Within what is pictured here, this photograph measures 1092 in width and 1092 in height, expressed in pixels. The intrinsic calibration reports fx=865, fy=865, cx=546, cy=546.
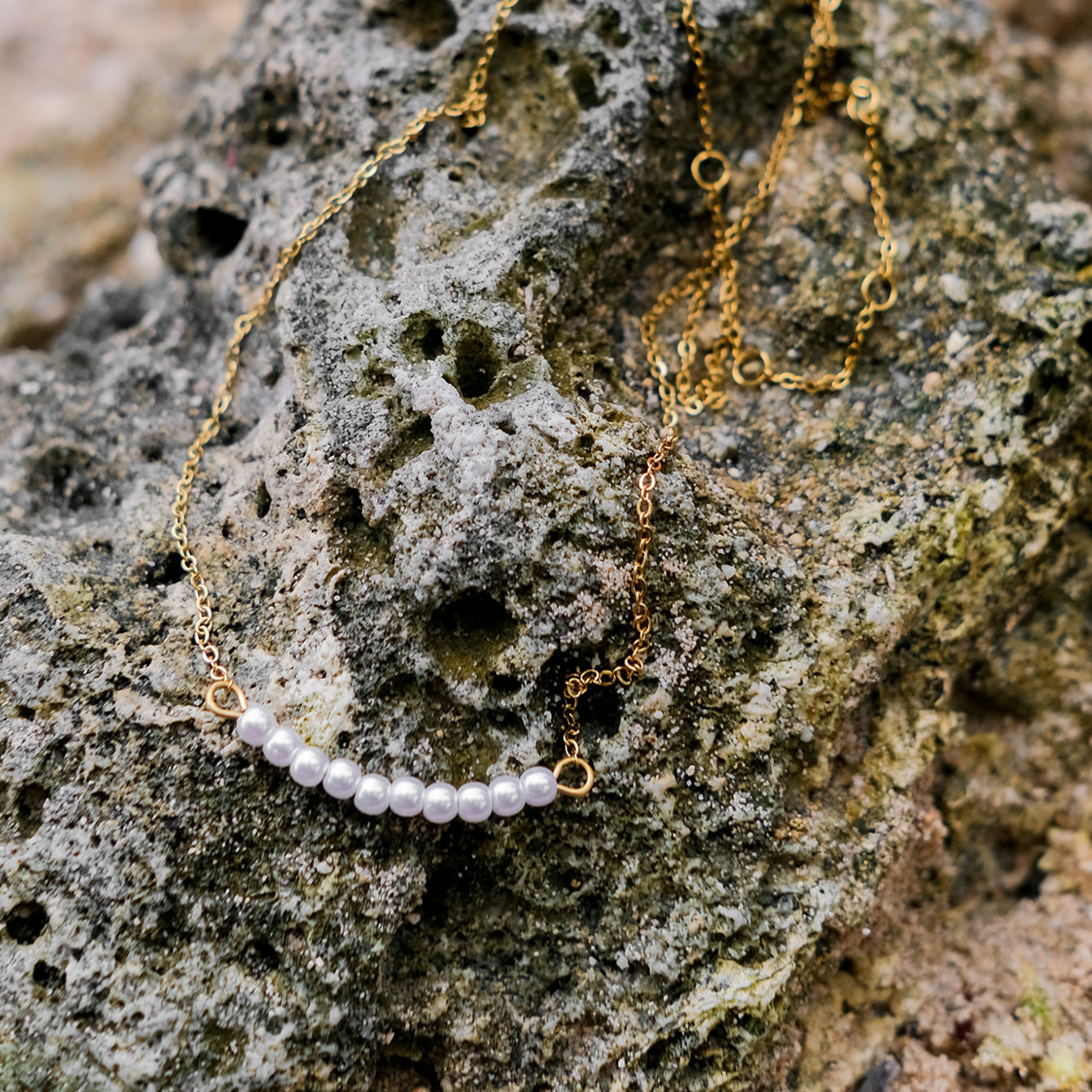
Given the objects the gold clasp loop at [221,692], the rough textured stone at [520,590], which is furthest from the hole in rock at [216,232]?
the gold clasp loop at [221,692]

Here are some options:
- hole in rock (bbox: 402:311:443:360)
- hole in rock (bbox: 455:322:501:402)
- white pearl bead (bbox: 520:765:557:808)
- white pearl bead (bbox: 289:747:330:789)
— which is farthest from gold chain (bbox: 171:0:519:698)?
white pearl bead (bbox: 520:765:557:808)

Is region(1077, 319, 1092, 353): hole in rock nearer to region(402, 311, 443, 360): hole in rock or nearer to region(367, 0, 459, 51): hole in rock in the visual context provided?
region(402, 311, 443, 360): hole in rock

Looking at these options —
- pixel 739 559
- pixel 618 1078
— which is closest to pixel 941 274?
pixel 739 559

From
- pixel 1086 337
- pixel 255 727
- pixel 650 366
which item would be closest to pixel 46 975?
pixel 255 727

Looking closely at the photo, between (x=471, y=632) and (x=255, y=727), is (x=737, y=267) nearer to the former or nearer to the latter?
(x=471, y=632)

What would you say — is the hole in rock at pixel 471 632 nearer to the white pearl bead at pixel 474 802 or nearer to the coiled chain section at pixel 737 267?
the white pearl bead at pixel 474 802

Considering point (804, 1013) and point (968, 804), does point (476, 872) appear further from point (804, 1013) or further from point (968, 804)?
point (968, 804)
